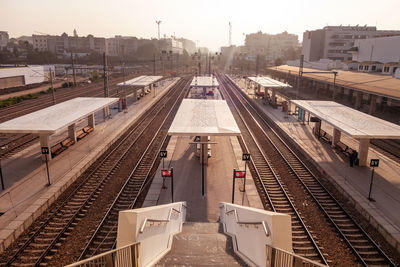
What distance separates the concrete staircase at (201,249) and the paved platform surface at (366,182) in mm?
5793

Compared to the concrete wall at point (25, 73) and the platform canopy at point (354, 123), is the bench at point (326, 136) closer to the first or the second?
the platform canopy at point (354, 123)

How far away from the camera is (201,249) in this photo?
307 inches

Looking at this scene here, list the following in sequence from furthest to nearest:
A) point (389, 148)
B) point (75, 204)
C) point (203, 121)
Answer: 1. point (389, 148)
2. point (203, 121)
3. point (75, 204)

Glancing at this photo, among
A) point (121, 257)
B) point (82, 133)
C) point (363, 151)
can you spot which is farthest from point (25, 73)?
point (121, 257)

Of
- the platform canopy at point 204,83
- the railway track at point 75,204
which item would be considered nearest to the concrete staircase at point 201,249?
the railway track at point 75,204

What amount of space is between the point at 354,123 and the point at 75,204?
15.4 meters

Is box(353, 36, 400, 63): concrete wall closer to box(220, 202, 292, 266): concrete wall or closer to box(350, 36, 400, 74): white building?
box(350, 36, 400, 74): white building

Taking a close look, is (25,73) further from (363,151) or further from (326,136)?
(363,151)

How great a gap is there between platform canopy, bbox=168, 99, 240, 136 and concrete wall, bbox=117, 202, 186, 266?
262 inches

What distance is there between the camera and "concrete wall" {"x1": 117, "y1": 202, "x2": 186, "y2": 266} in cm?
620

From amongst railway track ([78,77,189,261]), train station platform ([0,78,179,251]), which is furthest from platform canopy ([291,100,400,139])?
train station platform ([0,78,179,251])

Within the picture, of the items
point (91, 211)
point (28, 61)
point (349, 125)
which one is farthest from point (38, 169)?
point (28, 61)

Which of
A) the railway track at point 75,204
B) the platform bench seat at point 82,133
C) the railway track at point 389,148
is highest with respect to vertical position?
the platform bench seat at point 82,133

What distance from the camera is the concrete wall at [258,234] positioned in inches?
237
